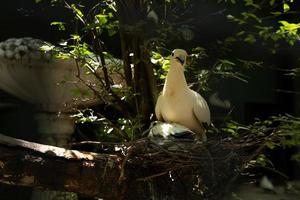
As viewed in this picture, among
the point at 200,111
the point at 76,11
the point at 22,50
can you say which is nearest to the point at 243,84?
the point at 200,111

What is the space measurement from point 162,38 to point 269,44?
1.25 feet

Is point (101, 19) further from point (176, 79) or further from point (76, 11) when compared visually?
point (176, 79)

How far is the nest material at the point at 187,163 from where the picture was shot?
1078mm

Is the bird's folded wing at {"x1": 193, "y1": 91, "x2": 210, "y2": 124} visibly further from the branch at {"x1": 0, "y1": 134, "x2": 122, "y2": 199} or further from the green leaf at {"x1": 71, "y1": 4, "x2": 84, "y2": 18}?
the green leaf at {"x1": 71, "y1": 4, "x2": 84, "y2": 18}

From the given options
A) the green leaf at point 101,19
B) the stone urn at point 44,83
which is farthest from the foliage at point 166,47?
the stone urn at point 44,83

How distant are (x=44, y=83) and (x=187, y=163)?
0.85 metres

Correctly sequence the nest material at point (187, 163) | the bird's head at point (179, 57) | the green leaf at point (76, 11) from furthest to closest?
1. the green leaf at point (76, 11)
2. the bird's head at point (179, 57)
3. the nest material at point (187, 163)

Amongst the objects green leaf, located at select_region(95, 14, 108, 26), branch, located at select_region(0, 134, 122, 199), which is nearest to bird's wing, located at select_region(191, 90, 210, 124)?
branch, located at select_region(0, 134, 122, 199)

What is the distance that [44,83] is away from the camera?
1773 millimetres

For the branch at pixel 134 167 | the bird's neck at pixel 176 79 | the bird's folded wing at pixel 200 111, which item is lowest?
the branch at pixel 134 167

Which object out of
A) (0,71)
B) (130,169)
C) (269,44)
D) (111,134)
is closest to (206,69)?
(269,44)

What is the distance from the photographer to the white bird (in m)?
1.25

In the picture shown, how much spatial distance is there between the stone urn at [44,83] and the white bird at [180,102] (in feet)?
1.53

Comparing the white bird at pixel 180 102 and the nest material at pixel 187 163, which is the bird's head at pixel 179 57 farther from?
the nest material at pixel 187 163
